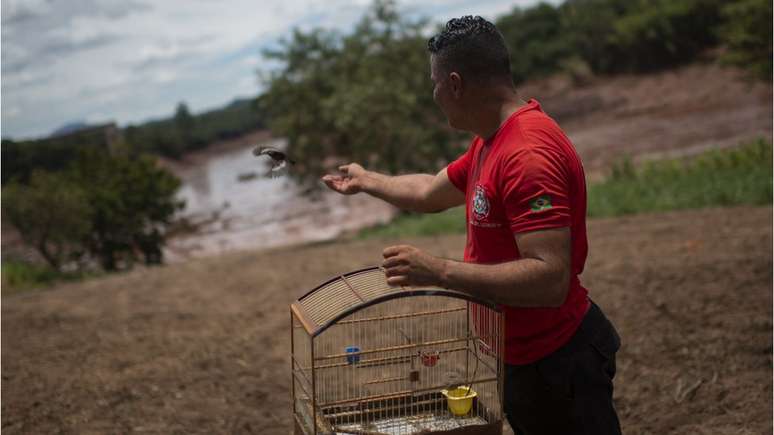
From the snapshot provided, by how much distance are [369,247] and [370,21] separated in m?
9.61

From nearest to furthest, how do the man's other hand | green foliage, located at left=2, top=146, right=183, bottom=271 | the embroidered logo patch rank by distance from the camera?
the embroidered logo patch
the man's other hand
green foliage, located at left=2, top=146, right=183, bottom=271

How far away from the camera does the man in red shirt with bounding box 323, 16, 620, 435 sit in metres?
2.37

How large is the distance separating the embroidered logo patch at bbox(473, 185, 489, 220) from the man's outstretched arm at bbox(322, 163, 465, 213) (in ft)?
1.88

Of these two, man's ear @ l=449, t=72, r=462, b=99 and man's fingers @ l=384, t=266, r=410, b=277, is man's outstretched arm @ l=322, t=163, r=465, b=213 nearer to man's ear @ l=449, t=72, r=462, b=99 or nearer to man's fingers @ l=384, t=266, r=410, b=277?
man's ear @ l=449, t=72, r=462, b=99

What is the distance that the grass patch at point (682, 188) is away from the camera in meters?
13.1

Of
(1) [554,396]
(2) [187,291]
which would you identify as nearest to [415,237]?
(2) [187,291]

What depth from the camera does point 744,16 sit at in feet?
64.0

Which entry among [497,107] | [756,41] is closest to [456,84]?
[497,107]

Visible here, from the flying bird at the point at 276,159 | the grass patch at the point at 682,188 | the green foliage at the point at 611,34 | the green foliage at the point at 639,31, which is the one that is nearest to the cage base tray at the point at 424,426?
the flying bird at the point at 276,159

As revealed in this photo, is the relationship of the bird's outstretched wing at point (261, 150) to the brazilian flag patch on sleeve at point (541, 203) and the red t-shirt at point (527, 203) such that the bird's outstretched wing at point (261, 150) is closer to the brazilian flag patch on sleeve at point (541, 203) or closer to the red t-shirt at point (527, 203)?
the red t-shirt at point (527, 203)

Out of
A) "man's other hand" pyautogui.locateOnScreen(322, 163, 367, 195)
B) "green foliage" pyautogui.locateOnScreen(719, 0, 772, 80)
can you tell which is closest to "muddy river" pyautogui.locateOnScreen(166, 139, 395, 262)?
"green foliage" pyautogui.locateOnScreen(719, 0, 772, 80)

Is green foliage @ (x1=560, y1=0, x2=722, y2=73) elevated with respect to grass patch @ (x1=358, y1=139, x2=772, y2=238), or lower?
elevated

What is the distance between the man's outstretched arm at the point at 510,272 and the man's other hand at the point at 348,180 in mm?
1021

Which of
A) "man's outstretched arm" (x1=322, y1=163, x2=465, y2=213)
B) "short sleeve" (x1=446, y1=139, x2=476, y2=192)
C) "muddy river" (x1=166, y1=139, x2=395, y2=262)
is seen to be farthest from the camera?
"muddy river" (x1=166, y1=139, x2=395, y2=262)
